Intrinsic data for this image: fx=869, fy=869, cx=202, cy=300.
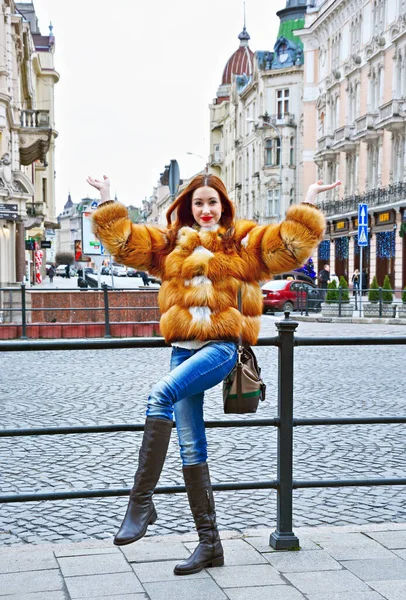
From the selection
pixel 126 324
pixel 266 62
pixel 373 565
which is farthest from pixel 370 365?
pixel 266 62

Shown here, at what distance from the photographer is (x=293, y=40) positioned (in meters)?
77.1

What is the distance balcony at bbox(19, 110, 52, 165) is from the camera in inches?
1820

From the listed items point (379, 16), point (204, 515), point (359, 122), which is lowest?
point (204, 515)

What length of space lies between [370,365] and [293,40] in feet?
224

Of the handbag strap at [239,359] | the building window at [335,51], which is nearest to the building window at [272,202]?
the building window at [335,51]

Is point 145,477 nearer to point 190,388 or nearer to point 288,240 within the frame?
point 190,388

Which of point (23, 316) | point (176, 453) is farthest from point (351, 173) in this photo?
point (176, 453)

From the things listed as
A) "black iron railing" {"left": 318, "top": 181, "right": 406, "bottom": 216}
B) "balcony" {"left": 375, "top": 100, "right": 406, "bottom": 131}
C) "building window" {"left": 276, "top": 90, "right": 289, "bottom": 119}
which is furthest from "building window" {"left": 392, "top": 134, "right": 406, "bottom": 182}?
"building window" {"left": 276, "top": 90, "right": 289, "bottom": 119}

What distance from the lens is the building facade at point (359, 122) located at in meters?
42.2

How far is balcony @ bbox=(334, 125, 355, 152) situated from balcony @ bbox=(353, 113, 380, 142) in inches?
75.4

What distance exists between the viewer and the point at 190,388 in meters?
3.93

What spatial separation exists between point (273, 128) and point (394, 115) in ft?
101

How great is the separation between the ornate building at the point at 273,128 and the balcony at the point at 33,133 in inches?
826

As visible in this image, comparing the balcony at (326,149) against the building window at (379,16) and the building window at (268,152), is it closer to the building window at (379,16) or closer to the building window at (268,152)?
the building window at (379,16)
